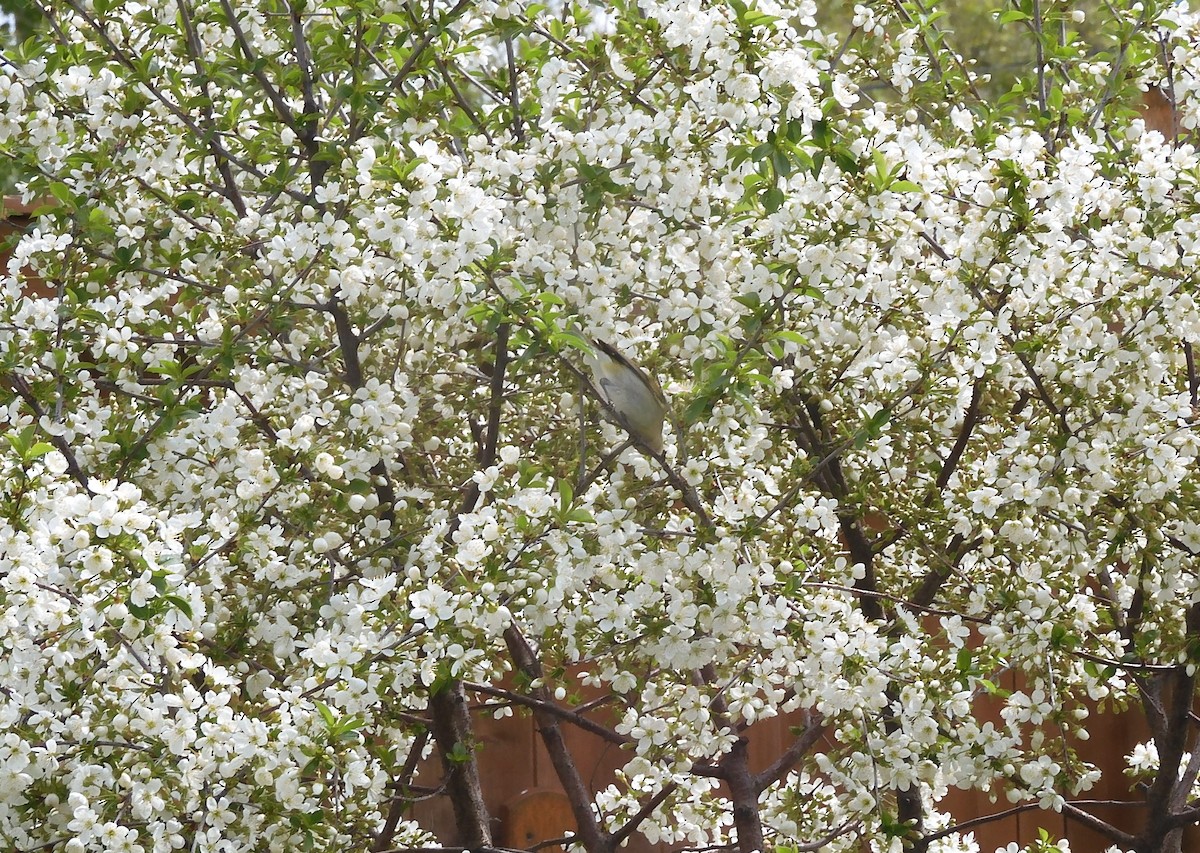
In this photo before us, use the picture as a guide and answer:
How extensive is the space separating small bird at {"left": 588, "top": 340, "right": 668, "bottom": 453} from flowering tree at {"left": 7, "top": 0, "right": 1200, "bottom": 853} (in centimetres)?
3

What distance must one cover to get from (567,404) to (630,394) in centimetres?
43

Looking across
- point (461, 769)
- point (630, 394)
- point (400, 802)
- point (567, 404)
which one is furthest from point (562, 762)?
point (630, 394)

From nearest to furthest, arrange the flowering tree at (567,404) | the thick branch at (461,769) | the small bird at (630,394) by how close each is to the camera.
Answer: the flowering tree at (567,404) → the small bird at (630,394) → the thick branch at (461,769)

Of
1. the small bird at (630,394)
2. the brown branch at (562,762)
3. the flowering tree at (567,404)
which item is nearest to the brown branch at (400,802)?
the flowering tree at (567,404)

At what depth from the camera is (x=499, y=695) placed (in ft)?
9.46

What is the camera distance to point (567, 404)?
8.96 feet

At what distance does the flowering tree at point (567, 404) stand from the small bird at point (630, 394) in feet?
0.10

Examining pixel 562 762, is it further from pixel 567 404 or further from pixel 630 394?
pixel 630 394

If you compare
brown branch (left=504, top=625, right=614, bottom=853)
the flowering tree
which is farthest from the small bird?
brown branch (left=504, top=625, right=614, bottom=853)

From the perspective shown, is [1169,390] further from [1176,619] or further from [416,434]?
[416,434]

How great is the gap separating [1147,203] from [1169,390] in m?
0.49

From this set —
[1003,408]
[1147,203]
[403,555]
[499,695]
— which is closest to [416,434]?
[403,555]

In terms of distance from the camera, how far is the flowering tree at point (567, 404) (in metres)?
2.12

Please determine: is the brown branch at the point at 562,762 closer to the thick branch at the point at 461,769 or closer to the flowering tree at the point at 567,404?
the flowering tree at the point at 567,404
